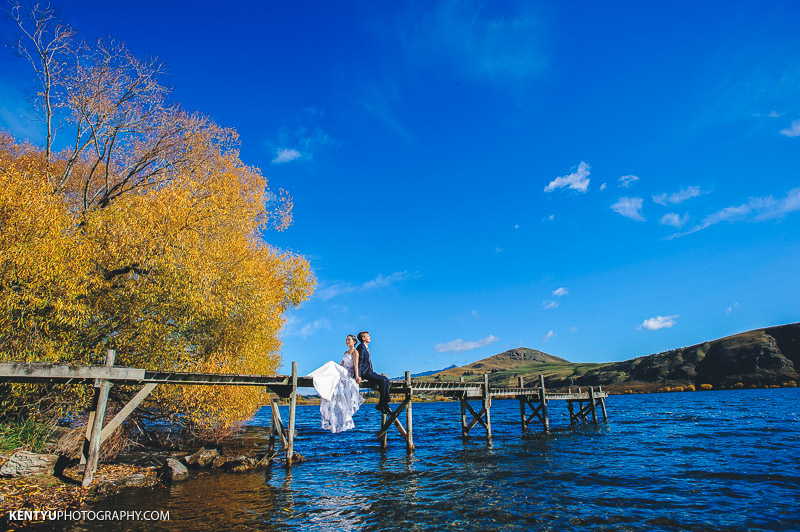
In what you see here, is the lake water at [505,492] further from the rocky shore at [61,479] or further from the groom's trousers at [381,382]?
the groom's trousers at [381,382]

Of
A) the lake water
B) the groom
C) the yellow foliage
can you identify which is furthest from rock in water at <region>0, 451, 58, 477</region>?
the groom

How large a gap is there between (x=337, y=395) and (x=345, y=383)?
1.81ft

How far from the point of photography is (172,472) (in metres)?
16.0

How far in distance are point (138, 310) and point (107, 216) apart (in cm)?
461

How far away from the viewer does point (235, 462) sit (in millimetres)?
18750

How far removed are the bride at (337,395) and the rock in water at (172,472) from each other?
633 cm

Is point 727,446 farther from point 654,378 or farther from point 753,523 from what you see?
point 654,378

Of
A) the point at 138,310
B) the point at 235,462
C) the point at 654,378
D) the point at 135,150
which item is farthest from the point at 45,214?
the point at 654,378

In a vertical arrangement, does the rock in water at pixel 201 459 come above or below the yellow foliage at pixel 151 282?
below

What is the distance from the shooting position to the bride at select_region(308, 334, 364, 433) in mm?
15531

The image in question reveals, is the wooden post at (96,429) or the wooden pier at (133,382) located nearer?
the wooden pier at (133,382)

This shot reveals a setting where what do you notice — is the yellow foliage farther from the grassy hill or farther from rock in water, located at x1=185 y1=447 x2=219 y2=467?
the grassy hill

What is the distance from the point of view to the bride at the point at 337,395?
15.5 m

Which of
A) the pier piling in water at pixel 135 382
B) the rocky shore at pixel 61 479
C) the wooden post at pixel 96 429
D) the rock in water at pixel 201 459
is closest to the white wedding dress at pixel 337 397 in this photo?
the pier piling in water at pixel 135 382
